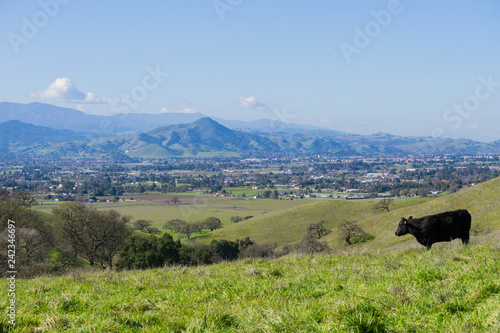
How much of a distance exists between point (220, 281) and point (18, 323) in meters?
4.42

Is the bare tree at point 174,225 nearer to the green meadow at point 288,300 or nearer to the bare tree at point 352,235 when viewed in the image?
the bare tree at point 352,235

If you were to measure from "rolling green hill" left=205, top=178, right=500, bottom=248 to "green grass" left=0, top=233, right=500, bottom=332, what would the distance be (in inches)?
1568

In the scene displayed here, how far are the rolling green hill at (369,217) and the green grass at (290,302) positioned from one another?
1568 inches

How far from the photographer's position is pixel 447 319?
17.3 ft

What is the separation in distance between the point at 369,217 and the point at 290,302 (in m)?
95.0

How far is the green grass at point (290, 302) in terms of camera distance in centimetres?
534

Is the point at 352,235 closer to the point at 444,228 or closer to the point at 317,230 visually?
the point at 317,230

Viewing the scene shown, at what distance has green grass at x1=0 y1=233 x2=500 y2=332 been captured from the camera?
17.5 feet

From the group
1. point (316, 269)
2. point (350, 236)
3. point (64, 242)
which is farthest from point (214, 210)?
point (316, 269)

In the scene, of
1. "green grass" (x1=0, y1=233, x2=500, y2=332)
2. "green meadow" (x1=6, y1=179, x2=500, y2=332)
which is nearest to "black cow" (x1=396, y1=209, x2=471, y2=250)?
"green meadow" (x1=6, y1=179, x2=500, y2=332)

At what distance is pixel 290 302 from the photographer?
668 centimetres

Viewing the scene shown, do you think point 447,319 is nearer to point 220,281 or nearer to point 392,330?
point 392,330

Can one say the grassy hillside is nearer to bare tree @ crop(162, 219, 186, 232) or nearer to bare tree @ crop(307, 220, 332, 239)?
bare tree @ crop(307, 220, 332, 239)

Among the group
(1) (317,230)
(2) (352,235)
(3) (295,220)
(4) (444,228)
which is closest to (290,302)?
(4) (444,228)
